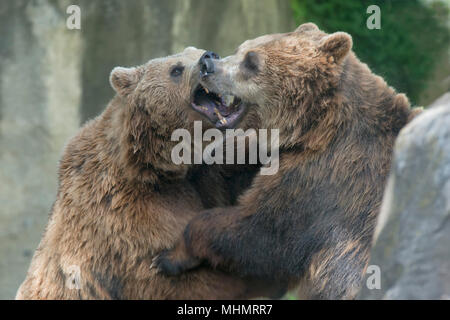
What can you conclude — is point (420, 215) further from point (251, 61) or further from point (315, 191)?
point (251, 61)

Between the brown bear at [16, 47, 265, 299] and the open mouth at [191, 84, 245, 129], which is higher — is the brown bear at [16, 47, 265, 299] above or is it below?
below

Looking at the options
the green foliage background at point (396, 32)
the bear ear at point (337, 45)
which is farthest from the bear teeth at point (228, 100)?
the green foliage background at point (396, 32)

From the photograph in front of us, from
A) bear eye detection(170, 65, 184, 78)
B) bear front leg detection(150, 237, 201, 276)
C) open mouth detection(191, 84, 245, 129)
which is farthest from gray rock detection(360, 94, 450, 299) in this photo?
bear eye detection(170, 65, 184, 78)

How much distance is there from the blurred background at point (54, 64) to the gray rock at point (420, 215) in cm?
687

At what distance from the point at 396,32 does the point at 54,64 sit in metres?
6.16

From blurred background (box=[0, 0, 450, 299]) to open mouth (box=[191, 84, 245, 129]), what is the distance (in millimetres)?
4934

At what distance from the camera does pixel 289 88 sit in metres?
5.45

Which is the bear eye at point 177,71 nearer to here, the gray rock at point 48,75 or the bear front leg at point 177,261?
the bear front leg at point 177,261

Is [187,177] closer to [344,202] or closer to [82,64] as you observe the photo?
[344,202]

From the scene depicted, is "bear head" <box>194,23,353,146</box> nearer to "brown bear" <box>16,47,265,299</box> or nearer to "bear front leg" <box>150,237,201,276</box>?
"brown bear" <box>16,47,265,299</box>

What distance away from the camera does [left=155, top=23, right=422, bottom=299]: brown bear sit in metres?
5.12
